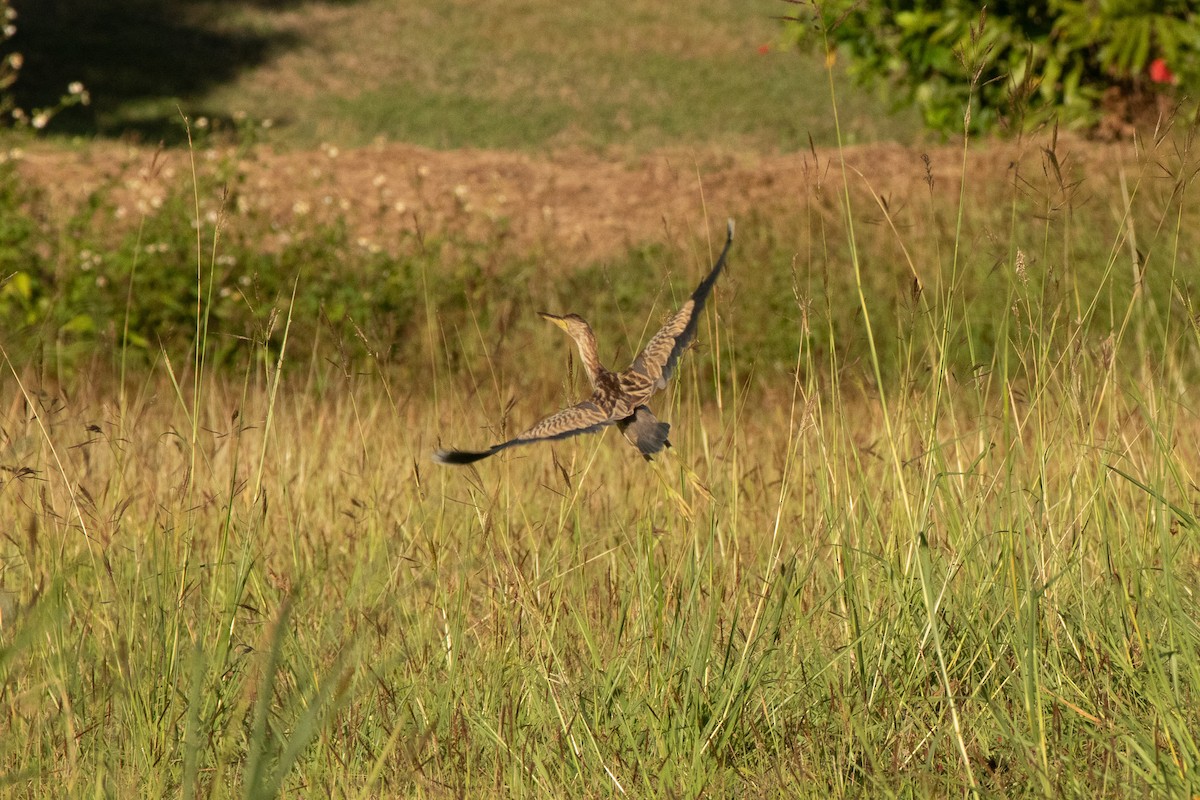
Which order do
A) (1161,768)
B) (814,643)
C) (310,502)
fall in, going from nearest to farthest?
(1161,768) → (814,643) → (310,502)

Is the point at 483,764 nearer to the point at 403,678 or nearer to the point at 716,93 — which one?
the point at 403,678

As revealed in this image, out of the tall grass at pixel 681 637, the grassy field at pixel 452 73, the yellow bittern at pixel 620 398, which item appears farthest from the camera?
the grassy field at pixel 452 73

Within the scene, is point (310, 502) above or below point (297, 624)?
below

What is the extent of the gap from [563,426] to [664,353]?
263 millimetres

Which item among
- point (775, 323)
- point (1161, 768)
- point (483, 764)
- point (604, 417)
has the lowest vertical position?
point (775, 323)

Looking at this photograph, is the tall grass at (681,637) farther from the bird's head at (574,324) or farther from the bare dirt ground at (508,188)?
the bare dirt ground at (508,188)

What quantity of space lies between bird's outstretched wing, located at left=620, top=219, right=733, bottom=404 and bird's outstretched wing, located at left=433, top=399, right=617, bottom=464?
0.20 feet

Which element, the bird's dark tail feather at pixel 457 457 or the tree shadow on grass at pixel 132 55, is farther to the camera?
the tree shadow on grass at pixel 132 55

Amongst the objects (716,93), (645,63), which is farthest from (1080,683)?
(645,63)

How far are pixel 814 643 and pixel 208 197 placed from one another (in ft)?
14.9

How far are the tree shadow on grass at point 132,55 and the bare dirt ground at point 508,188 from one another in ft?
17.4

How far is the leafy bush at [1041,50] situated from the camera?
6.55 metres

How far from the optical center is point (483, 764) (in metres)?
1.90

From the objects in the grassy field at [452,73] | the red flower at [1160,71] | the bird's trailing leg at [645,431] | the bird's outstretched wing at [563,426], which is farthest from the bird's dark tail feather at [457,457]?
the grassy field at [452,73]
